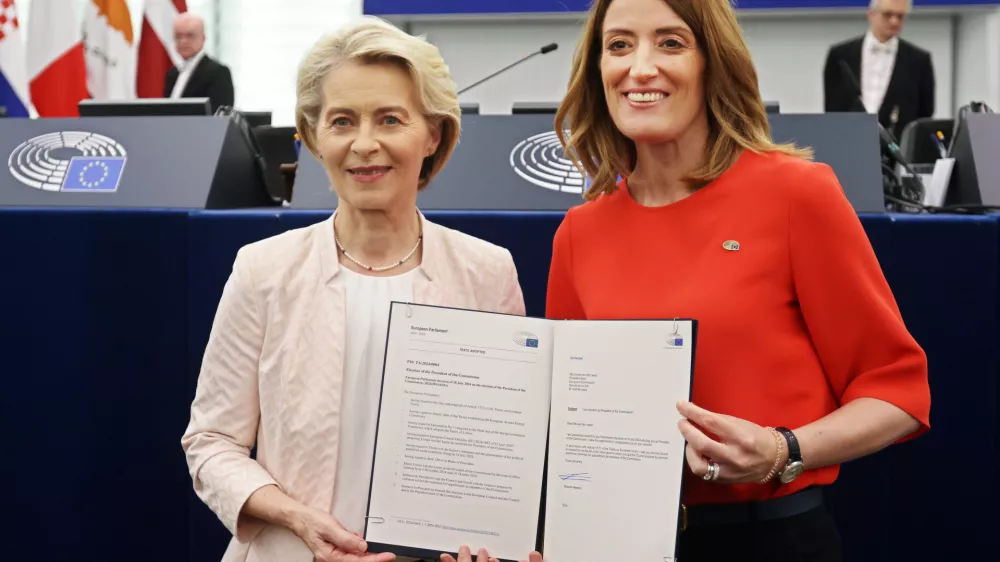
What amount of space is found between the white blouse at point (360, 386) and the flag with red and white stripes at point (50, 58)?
198 inches

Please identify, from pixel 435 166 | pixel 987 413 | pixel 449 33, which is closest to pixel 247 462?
pixel 435 166

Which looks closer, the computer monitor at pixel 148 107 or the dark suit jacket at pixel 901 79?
the computer monitor at pixel 148 107

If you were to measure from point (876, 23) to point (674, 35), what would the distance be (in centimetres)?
577

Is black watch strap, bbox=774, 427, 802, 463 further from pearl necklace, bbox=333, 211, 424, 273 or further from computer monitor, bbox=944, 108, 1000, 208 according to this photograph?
computer monitor, bbox=944, 108, 1000, 208

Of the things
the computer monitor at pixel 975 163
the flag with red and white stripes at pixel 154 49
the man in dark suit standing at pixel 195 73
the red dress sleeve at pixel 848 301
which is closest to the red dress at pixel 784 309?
the red dress sleeve at pixel 848 301

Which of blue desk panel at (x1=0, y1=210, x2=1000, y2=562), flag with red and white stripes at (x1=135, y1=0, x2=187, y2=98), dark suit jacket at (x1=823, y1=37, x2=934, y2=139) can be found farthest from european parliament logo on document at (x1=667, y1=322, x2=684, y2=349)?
flag with red and white stripes at (x1=135, y1=0, x2=187, y2=98)

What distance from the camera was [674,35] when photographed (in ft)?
4.95

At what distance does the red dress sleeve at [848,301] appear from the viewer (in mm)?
1420

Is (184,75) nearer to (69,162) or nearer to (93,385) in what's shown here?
(69,162)

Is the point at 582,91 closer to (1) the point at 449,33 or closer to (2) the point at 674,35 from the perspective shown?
(2) the point at 674,35

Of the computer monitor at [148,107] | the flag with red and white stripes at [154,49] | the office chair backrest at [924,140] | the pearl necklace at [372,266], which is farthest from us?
the flag with red and white stripes at [154,49]

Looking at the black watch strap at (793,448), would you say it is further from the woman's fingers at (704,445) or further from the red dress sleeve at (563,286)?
the red dress sleeve at (563,286)
